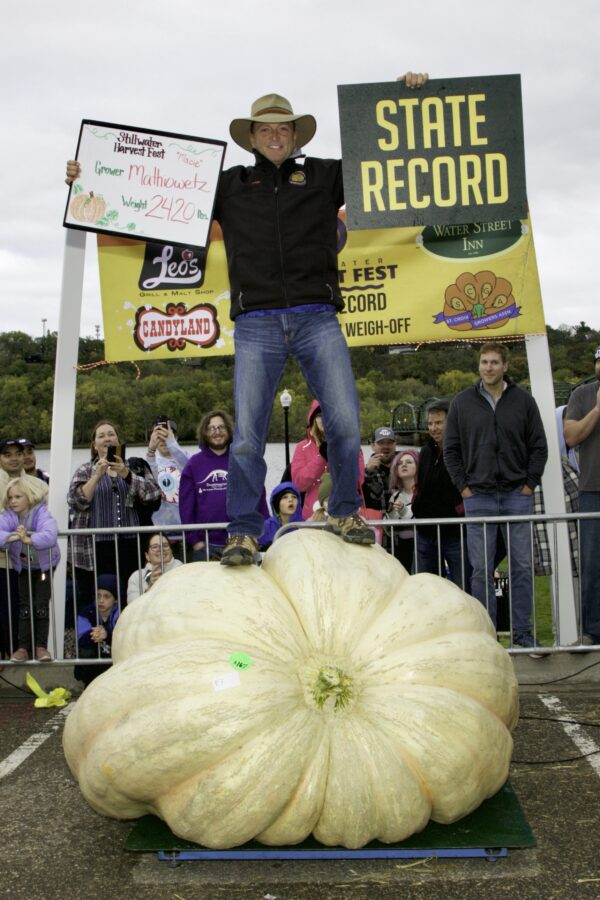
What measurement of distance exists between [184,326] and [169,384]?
3195 mm

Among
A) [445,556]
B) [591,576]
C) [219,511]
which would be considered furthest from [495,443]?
[219,511]

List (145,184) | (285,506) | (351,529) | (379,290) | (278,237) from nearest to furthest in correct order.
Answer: (351,529) → (278,237) → (285,506) → (145,184) → (379,290)

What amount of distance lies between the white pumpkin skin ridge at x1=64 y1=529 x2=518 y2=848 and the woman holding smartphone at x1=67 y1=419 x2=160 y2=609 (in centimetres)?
313

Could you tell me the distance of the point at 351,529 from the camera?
421 cm

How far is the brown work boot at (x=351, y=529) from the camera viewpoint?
415 cm

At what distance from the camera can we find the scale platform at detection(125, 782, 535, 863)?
3500mm

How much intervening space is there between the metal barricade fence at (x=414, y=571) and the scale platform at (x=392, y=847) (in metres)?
2.42

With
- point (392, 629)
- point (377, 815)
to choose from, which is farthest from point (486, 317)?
point (377, 815)

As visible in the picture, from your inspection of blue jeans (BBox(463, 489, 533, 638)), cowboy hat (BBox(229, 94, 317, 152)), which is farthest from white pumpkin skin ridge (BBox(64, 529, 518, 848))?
blue jeans (BBox(463, 489, 533, 638))

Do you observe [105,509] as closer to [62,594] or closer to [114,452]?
[114,452]

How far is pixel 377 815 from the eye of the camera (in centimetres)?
329

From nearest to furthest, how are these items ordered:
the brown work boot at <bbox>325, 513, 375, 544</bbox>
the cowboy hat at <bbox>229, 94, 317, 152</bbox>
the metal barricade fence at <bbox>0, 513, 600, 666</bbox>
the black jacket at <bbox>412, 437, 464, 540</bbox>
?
the brown work boot at <bbox>325, 513, 375, 544</bbox> < the cowboy hat at <bbox>229, 94, 317, 152</bbox> < the metal barricade fence at <bbox>0, 513, 600, 666</bbox> < the black jacket at <bbox>412, 437, 464, 540</bbox>

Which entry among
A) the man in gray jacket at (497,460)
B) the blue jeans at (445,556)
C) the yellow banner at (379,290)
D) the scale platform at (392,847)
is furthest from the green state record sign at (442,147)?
the scale platform at (392,847)

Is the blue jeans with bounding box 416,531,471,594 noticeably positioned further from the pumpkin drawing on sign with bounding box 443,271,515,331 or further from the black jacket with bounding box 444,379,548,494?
the pumpkin drawing on sign with bounding box 443,271,515,331
